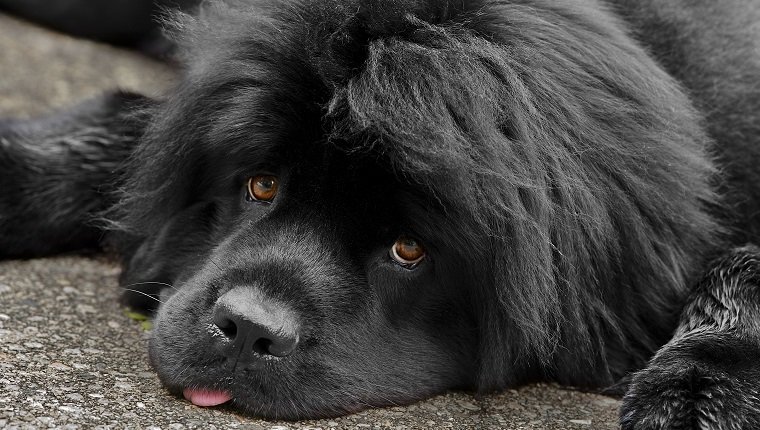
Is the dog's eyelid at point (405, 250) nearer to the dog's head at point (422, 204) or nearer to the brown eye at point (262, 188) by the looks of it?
the dog's head at point (422, 204)

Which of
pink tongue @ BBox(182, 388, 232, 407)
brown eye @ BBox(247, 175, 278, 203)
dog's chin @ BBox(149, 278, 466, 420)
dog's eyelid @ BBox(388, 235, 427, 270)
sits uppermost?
dog's eyelid @ BBox(388, 235, 427, 270)

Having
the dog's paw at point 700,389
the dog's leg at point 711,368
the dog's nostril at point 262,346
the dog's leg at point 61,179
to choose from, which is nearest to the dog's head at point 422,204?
the dog's nostril at point 262,346

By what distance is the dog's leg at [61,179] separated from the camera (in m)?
4.36

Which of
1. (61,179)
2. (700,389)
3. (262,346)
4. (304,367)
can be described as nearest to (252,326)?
(262,346)

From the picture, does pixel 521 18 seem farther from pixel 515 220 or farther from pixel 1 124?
pixel 1 124

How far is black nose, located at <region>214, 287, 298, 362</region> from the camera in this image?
10.0ft

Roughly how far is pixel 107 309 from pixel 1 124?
1.23m

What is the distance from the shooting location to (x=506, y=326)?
3.42 m

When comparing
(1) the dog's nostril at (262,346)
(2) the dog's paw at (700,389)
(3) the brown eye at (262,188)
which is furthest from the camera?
(3) the brown eye at (262,188)

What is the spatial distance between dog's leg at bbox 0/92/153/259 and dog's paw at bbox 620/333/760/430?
7.77ft

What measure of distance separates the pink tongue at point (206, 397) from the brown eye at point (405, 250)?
72 cm

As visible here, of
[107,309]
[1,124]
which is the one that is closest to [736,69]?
[107,309]

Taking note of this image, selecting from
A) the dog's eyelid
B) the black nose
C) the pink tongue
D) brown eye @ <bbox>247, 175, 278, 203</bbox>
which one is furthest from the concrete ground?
brown eye @ <bbox>247, 175, 278, 203</bbox>

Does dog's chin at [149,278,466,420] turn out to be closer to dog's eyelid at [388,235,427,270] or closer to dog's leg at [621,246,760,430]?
dog's eyelid at [388,235,427,270]
